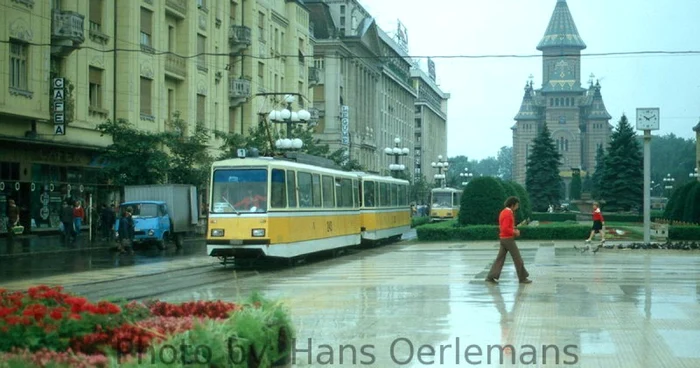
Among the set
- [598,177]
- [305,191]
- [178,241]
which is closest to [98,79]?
[178,241]

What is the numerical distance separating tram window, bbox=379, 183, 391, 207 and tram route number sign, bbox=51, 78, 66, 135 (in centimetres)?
1303

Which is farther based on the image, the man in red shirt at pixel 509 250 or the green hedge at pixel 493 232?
the green hedge at pixel 493 232

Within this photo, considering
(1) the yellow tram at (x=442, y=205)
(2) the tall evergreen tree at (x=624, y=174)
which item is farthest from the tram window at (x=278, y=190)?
(2) the tall evergreen tree at (x=624, y=174)

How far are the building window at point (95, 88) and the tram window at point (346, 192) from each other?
14.6 m

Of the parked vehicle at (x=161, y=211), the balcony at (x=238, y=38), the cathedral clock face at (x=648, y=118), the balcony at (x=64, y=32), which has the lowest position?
the parked vehicle at (x=161, y=211)

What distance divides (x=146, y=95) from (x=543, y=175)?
59218 millimetres

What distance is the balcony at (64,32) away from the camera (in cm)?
4022

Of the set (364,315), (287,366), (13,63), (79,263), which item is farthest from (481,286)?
(13,63)

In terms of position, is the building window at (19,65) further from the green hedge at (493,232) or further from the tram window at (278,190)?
the green hedge at (493,232)

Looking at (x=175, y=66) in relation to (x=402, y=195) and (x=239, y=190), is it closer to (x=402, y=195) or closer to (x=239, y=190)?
(x=402, y=195)

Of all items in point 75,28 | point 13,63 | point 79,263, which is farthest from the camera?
point 75,28

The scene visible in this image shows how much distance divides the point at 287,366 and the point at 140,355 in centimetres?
271

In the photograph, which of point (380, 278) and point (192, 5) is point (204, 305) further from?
point (192, 5)

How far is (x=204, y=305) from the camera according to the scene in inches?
416
